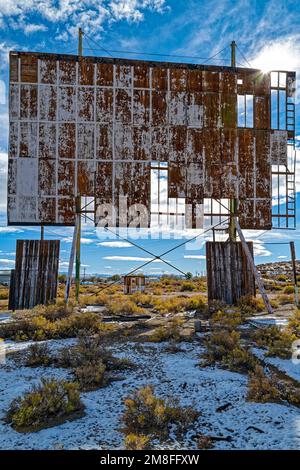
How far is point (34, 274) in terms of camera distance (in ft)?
51.3

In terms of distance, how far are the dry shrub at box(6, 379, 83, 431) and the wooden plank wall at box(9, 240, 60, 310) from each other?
9730 millimetres

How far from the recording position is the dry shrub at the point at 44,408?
17.5ft

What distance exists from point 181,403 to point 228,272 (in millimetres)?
10497

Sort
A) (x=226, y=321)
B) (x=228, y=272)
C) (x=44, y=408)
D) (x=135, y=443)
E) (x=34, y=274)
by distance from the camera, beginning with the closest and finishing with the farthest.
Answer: (x=135, y=443) < (x=44, y=408) < (x=226, y=321) < (x=34, y=274) < (x=228, y=272)

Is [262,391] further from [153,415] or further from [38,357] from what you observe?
[38,357]

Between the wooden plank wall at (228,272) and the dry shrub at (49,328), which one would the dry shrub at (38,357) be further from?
the wooden plank wall at (228,272)

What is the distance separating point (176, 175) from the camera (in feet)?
52.3

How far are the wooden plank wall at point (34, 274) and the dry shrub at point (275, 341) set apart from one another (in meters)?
8.89

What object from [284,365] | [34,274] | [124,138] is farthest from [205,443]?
[124,138]

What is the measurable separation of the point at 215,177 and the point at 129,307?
22.0 ft

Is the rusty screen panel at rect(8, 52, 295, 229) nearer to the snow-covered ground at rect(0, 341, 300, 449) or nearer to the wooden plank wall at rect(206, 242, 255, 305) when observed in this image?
the wooden plank wall at rect(206, 242, 255, 305)

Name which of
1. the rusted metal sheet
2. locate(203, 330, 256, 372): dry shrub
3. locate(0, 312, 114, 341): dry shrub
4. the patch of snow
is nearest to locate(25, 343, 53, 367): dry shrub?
locate(0, 312, 114, 341): dry shrub

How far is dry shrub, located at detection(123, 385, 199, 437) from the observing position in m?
5.21
